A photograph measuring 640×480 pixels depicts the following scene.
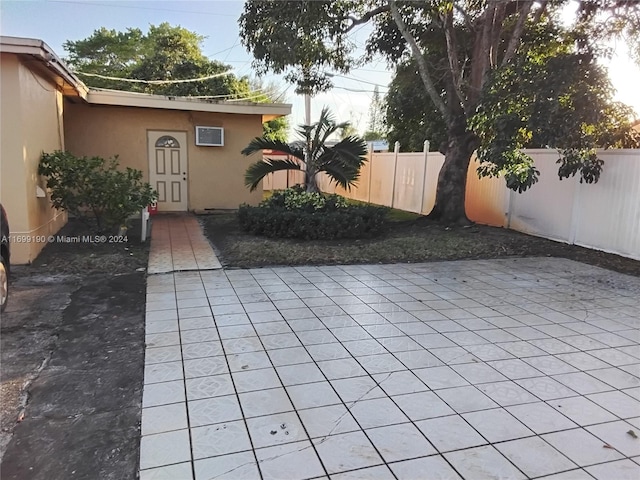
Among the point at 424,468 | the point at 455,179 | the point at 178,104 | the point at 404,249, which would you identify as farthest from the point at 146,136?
the point at 424,468

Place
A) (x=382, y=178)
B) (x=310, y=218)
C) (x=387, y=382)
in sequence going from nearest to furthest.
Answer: (x=387, y=382), (x=310, y=218), (x=382, y=178)

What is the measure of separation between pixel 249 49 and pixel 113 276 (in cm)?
605

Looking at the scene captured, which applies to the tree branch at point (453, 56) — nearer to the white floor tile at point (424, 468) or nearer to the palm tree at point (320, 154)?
the palm tree at point (320, 154)

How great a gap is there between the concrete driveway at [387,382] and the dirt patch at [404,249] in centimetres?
140

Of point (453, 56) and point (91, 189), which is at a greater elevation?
point (453, 56)

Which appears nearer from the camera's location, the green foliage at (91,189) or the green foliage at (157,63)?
the green foliage at (91,189)

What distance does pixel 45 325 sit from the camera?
3877 mm

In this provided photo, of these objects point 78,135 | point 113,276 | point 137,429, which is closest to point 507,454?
point 137,429

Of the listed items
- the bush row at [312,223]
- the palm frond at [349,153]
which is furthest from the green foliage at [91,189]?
the palm frond at [349,153]

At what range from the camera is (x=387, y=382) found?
2963 mm

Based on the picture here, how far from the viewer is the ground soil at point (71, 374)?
219 cm

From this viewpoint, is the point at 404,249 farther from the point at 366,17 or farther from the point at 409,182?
the point at 409,182

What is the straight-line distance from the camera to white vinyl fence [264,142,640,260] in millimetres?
6906

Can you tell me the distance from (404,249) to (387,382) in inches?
179
